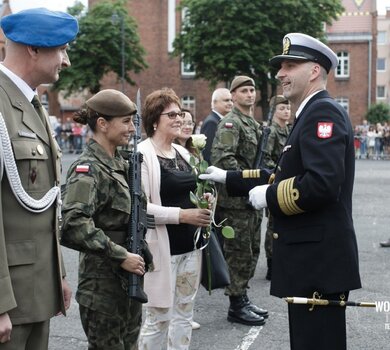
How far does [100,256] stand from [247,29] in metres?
32.6

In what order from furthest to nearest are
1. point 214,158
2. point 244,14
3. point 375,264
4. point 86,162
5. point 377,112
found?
1. point 377,112
2. point 244,14
3. point 375,264
4. point 214,158
5. point 86,162

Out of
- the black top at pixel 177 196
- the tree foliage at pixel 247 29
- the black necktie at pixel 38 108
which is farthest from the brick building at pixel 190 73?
the black necktie at pixel 38 108

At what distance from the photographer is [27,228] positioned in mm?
2625

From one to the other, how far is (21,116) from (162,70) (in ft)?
151

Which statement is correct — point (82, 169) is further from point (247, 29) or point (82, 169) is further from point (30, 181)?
point (247, 29)

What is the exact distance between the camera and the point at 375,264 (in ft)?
27.1

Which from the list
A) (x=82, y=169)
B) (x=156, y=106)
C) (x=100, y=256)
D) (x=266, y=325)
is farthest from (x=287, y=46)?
(x=266, y=325)

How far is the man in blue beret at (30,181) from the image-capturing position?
8.38 ft

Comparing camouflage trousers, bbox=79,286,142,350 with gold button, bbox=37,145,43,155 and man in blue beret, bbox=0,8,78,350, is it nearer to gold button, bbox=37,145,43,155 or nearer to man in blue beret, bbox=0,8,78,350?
man in blue beret, bbox=0,8,78,350

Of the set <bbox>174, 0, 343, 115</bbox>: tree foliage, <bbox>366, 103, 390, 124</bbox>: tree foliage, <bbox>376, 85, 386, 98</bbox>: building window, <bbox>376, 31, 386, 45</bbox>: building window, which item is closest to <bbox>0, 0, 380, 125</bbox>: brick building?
<bbox>366, 103, 390, 124</bbox>: tree foliage

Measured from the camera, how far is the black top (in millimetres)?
4480

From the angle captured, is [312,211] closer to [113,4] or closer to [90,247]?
[90,247]

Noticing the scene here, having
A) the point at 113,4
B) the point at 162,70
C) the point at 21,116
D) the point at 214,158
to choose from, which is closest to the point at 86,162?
the point at 21,116

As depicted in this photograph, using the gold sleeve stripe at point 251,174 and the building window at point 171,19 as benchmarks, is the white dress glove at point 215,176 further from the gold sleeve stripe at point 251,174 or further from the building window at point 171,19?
the building window at point 171,19
